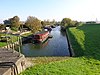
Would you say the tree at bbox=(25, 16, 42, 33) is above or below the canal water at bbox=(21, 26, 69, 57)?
above

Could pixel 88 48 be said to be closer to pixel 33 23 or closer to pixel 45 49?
pixel 45 49

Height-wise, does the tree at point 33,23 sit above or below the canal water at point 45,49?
above

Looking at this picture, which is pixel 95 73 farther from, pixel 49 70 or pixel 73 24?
pixel 73 24

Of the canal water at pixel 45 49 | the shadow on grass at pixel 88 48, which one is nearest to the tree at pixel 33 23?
the canal water at pixel 45 49

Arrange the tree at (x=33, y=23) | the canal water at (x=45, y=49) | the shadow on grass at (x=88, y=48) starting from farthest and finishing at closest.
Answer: the tree at (x=33, y=23), the canal water at (x=45, y=49), the shadow on grass at (x=88, y=48)

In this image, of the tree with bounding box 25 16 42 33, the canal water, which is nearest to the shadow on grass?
the canal water

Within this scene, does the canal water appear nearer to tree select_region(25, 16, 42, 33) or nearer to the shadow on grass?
the shadow on grass

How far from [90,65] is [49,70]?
4.00m

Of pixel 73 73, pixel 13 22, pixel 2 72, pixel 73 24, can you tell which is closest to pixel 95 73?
pixel 73 73

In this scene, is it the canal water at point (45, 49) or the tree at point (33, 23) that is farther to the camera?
the tree at point (33, 23)

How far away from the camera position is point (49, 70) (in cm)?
1675

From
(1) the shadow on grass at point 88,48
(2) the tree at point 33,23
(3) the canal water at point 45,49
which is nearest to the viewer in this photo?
(1) the shadow on grass at point 88,48

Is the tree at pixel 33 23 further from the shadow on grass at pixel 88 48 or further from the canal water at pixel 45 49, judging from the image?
the shadow on grass at pixel 88 48

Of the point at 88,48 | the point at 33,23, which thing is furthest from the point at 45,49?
the point at 33,23
